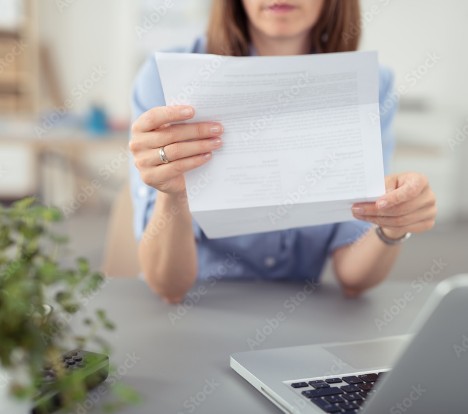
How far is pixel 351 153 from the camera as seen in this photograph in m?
1.04

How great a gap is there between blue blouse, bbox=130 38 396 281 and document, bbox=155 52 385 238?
386mm

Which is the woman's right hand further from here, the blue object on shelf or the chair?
the blue object on shelf

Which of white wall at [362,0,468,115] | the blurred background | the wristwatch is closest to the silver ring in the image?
the wristwatch

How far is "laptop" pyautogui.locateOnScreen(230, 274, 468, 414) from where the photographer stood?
59 centimetres

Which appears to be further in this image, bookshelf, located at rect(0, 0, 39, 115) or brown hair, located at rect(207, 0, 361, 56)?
bookshelf, located at rect(0, 0, 39, 115)

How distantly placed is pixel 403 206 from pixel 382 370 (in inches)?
13.9

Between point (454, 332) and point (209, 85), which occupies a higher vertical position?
point (209, 85)

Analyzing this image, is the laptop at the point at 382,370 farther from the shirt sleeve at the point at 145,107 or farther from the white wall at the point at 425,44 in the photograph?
the white wall at the point at 425,44

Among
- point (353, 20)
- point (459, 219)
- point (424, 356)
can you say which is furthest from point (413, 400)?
point (459, 219)

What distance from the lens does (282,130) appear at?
1.02 m

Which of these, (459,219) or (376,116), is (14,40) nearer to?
(459,219)

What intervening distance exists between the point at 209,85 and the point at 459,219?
5.33m

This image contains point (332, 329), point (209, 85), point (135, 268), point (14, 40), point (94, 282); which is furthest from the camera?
point (14, 40)

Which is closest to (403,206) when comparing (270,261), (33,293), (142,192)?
(270,261)
